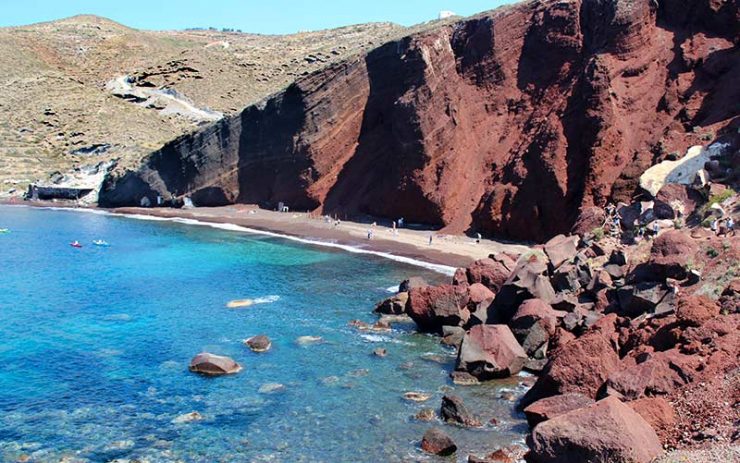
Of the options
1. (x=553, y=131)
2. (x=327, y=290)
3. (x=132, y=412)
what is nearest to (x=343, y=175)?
(x=553, y=131)

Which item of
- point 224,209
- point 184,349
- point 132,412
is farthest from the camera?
point 224,209

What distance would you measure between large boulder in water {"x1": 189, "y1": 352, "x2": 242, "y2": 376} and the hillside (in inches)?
2634

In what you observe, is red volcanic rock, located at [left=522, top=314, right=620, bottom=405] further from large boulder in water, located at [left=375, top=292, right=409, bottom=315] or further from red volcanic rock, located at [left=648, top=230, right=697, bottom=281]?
large boulder in water, located at [left=375, top=292, right=409, bottom=315]

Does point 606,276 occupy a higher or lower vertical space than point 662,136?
lower

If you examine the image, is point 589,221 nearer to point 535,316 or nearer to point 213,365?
point 535,316

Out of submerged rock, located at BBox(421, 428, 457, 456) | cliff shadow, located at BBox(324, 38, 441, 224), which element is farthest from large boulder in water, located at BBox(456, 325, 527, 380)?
cliff shadow, located at BBox(324, 38, 441, 224)

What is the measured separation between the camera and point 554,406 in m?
19.7

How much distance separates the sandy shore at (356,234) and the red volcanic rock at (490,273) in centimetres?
955

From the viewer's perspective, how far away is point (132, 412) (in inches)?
875

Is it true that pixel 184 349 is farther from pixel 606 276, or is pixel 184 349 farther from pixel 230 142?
pixel 230 142

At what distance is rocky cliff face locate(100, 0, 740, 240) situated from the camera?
155 feet

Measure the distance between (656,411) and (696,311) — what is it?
233 inches

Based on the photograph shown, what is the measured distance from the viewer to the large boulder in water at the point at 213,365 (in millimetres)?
26016

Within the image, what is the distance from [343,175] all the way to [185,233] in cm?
1648
